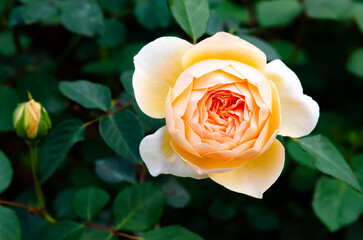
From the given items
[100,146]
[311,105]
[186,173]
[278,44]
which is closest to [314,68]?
[278,44]

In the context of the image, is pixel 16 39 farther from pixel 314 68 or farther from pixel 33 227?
pixel 314 68

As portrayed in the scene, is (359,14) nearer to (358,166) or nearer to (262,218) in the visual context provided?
(358,166)

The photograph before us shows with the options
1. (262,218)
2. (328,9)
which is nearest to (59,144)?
(262,218)

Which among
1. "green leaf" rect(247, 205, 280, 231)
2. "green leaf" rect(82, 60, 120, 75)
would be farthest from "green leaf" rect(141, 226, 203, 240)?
"green leaf" rect(82, 60, 120, 75)

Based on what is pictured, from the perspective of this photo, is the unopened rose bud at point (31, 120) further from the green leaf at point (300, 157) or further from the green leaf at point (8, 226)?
the green leaf at point (300, 157)

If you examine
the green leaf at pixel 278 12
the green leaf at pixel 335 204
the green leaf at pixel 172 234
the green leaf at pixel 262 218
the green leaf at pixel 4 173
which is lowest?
the green leaf at pixel 262 218

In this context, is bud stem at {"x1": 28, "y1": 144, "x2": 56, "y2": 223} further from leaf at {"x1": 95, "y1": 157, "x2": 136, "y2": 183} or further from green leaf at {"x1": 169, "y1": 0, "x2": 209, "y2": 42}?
green leaf at {"x1": 169, "y1": 0, "x2": 209, "y2": 42}

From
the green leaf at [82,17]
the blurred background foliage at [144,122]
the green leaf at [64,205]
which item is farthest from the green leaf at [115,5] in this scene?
the green leaf at [64,205]
